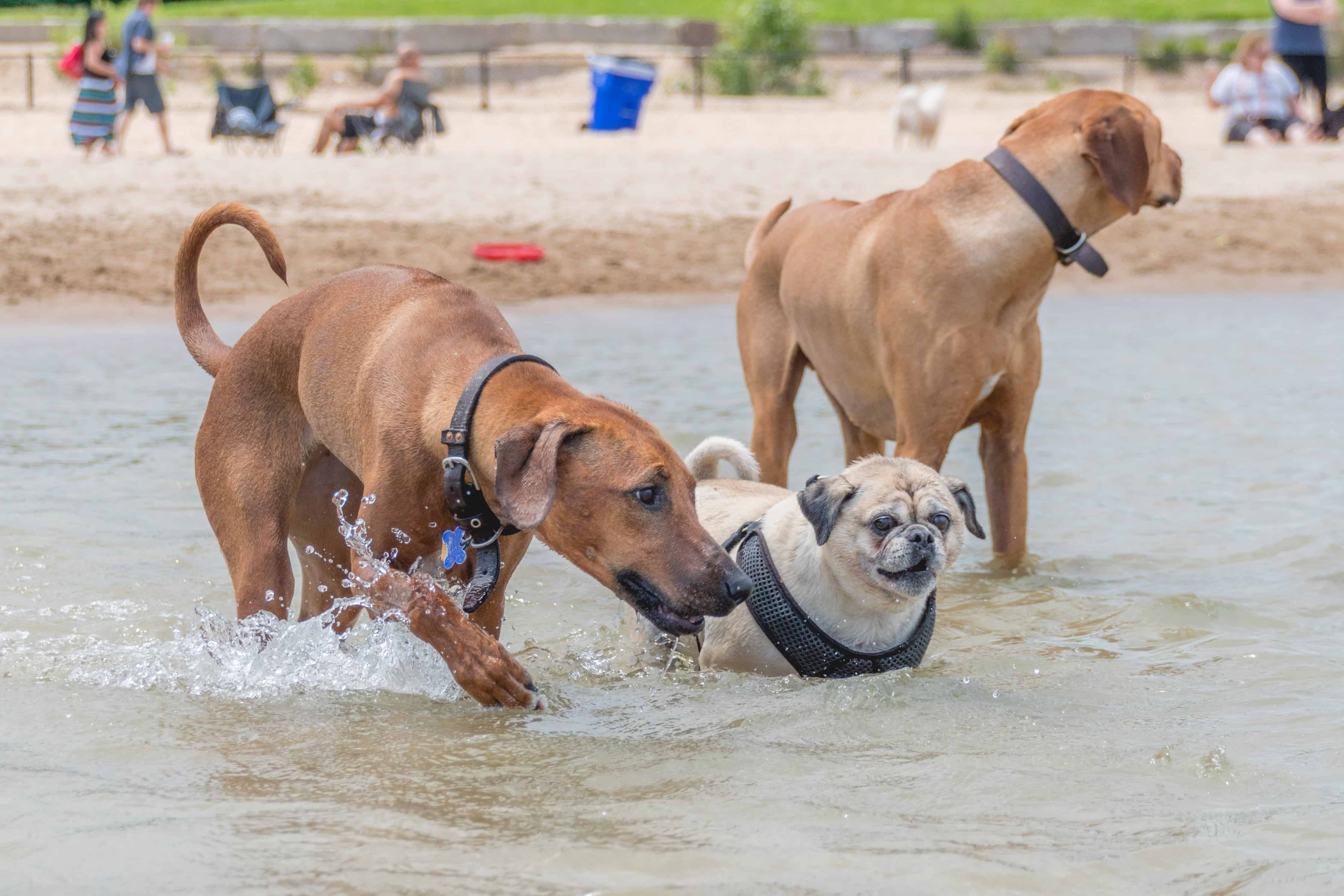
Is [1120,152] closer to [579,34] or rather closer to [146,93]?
[146,93]

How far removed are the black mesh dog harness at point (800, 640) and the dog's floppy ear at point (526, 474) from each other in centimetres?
130

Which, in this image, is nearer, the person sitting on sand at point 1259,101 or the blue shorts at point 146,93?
the blue shorts at point 146,93

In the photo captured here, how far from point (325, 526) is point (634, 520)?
147cm

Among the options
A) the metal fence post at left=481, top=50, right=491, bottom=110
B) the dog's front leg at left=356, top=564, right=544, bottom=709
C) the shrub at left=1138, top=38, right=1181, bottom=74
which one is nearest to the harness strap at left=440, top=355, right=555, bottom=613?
the dog's front leg at left=356, top=564, right=544, bottom=709

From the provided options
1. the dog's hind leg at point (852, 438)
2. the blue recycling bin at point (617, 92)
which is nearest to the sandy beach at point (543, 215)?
the blue recycling bin at point (617, 92)

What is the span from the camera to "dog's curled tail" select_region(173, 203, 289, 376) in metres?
4.52

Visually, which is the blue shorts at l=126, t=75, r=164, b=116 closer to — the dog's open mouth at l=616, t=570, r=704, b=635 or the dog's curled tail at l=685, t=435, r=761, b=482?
the dog's curled tail at l=685, t=435, r=761, b=482

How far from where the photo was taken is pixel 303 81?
26859 millimetres

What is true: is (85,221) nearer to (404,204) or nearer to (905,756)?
(404,204)

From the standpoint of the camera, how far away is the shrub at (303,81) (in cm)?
2647

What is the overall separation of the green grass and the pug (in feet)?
107

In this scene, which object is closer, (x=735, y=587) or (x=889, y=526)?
(x=735, y=587)

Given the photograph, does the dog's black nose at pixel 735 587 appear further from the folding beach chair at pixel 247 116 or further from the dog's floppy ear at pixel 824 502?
the folding beach chair at pixel 247 116

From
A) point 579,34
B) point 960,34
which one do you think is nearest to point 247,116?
point 579,34
